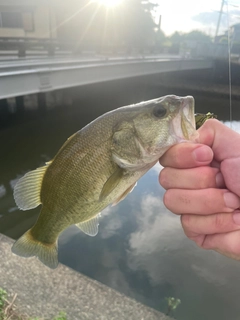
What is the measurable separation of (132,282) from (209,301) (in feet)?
4.48

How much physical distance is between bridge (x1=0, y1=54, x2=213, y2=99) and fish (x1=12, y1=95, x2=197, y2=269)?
7.35 m

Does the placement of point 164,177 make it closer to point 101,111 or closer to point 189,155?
point 189,155

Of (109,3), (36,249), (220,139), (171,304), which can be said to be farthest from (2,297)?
(109,3)

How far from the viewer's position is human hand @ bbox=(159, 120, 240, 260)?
1497 mm

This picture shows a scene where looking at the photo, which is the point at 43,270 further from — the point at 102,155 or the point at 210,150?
the point at 210,150

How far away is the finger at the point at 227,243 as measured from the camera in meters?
1.67

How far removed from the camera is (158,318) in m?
3.97

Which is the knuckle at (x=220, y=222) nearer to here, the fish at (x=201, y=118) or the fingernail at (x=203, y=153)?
the fingernail at (x=203, y=153)

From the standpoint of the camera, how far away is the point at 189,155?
150 centimetres

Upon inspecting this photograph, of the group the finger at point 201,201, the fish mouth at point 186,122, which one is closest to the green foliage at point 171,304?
the finger at point 201,201

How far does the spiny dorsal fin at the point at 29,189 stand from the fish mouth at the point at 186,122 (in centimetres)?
76

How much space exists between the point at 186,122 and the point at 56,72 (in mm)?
9561

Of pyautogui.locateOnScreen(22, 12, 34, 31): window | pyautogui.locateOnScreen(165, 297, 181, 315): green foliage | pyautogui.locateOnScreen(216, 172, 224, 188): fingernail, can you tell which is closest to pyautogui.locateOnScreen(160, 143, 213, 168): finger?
pyautogui.locateOnScreen(216, 172, 224, 188): fingernail

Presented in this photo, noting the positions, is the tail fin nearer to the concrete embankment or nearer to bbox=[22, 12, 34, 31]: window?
the concrete embankment
